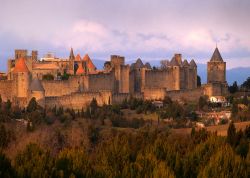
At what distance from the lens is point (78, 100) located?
58.3 m

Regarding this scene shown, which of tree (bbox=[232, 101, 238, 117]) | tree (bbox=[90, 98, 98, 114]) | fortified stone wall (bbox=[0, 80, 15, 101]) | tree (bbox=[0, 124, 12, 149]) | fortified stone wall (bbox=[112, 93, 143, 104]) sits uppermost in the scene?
fortified stone wall (bbox=[0, 80, 15, 101])

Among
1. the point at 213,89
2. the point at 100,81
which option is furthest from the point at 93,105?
the point at 213,89

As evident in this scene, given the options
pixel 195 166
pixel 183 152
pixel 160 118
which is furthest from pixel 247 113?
pixel 195 166

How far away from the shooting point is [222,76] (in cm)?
7150

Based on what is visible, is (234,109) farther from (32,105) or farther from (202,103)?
(32,105)

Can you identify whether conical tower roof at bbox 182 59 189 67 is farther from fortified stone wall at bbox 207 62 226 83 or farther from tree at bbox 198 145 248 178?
tree at bbox 198 145 248 178

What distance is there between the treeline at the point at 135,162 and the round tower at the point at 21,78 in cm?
2312

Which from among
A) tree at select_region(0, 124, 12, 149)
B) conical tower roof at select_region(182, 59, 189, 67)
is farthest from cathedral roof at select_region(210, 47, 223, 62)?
tree at select_region(0, 124, 12, 149)

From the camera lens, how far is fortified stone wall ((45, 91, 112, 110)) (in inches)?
2232

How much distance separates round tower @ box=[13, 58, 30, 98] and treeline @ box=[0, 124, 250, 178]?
75.9 ft

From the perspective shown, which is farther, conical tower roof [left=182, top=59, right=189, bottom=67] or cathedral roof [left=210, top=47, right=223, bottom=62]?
cathedral roof [left=210, top=47, right=223, bottom=62]

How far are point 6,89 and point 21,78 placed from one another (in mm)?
1304

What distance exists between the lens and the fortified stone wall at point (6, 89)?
56.9 metres

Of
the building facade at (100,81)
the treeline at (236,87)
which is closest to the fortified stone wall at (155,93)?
the building facade at (100,81)
